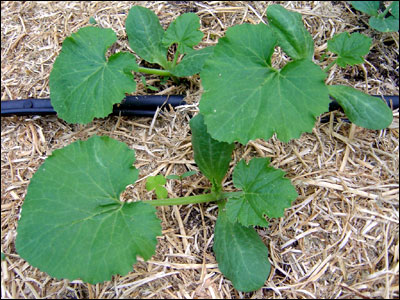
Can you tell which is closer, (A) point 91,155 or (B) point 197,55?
(A) point 91,155

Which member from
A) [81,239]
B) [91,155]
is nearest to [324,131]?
[91,155]

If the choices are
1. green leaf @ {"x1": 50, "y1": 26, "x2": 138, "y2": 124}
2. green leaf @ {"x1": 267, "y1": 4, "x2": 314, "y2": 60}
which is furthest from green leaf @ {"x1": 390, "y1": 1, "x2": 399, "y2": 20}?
green leaf @ {"x1": 50, "y1": 26, "x2": 138, "y2": 124}

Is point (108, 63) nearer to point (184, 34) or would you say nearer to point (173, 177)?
point (184, 34)

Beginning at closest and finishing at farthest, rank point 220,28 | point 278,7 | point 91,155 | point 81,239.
Result: point 81,239, point 91,155, point 278,7, point 220,28

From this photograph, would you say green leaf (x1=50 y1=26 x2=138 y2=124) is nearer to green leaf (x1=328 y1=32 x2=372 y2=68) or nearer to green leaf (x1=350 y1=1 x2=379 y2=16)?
green leaf (x1=328 y1=32 x2=372 y2=68)

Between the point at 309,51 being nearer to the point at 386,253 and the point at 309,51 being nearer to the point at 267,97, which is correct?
the point at 267,97

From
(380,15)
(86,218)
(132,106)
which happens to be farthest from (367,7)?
(86,218)

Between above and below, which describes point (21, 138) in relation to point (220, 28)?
below
